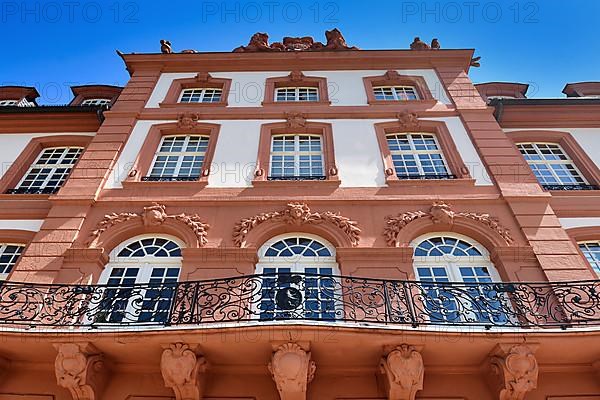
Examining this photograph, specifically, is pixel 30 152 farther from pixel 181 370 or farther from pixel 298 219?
pixel 181 370

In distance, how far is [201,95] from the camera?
14555mm

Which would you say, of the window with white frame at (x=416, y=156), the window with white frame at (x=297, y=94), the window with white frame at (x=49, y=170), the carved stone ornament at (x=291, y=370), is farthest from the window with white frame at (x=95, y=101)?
the carved stone ornament at (x=291, y=370)

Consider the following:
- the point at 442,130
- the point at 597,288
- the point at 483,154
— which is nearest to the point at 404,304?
the point at 597,288

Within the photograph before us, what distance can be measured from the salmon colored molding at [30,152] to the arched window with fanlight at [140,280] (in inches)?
180

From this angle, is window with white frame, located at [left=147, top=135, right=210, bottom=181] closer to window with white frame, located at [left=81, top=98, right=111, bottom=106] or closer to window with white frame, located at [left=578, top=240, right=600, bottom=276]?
window with white frame, located at [left=81, top=98, right=111, bottom=106]

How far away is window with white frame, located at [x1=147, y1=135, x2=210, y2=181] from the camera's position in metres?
11.1

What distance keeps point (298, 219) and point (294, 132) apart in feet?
12.8

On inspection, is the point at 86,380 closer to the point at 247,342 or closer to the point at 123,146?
the point at 247,342

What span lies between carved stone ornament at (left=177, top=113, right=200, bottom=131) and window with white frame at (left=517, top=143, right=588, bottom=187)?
917 cm

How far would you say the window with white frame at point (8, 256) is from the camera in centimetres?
906

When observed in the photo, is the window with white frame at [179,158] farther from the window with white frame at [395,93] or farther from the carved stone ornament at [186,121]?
Answer: the window with white frame at [395,93]

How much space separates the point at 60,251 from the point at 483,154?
967cm

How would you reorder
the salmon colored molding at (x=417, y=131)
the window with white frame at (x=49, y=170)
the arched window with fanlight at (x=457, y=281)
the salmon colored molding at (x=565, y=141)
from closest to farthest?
the arched window with fanlight at (x=457, y=281) → the salmon colored molding at (x=417, y=131) → the window with white frame at (x=49, y=170) → the salmon colored molding at (x=565, y=141)

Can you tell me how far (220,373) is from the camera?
6.93 metres
